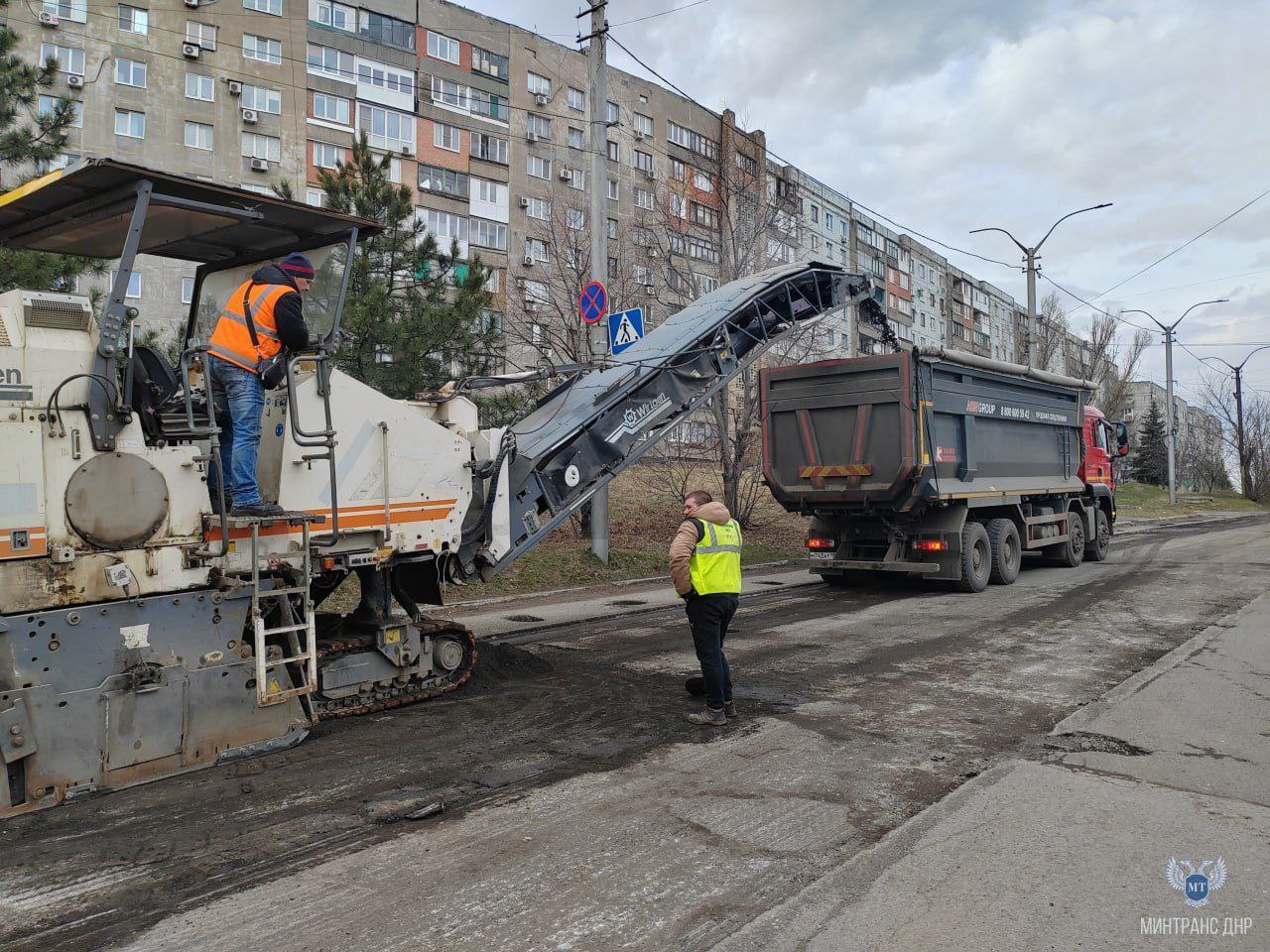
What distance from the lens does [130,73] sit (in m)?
27.4

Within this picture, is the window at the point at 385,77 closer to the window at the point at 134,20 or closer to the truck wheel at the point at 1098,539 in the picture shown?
the window at the point at 134,20

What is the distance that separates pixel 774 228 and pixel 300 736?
50.0 ft

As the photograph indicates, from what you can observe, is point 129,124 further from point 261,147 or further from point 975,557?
point 975,557

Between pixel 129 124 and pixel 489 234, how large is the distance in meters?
12.1

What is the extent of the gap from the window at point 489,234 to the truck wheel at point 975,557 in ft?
84.4

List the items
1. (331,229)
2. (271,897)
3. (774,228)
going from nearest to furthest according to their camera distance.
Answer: (271,897) → (331,229) → (774,228)

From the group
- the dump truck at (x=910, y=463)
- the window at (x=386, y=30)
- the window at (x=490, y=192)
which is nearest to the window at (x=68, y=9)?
the window at (x=386, y=30)

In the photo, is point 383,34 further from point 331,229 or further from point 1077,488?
point 331,229

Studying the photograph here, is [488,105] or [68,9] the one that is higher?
[488,105]

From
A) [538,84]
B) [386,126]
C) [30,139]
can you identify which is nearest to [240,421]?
[30,139]

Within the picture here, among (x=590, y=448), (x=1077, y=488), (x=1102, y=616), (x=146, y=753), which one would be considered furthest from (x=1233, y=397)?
(x=146, y=753)

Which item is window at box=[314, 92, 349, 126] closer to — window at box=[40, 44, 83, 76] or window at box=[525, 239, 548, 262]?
window at box=[40, 44, 83, 76]

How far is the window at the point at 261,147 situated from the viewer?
95.3 feet

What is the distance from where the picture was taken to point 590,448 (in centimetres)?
Answer: 812
